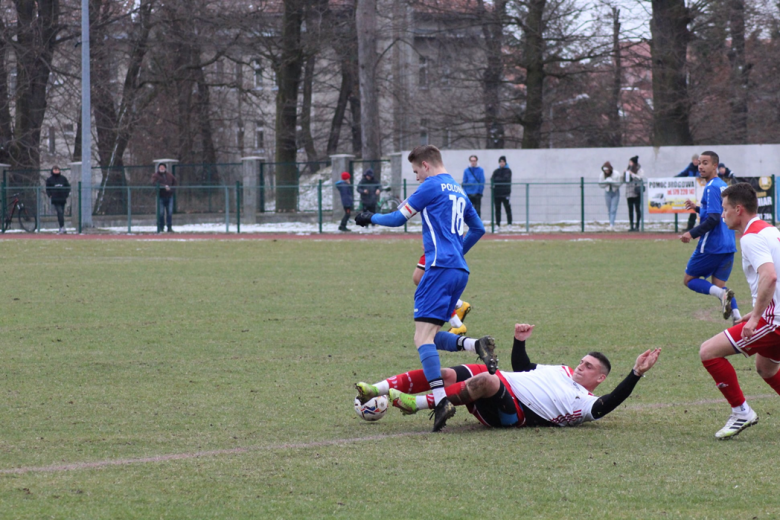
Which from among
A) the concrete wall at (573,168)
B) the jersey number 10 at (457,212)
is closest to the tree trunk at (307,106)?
the concrete wall at (573,168)

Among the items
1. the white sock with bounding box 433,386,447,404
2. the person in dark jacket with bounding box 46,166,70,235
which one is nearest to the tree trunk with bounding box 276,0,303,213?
the person in dark jacket with bounding box 46,166,70,235

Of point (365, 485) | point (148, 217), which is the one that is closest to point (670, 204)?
point (148, 217)

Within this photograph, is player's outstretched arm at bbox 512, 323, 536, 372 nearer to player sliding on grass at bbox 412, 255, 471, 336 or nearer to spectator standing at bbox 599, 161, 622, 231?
player sliding on grass at bbox 412, 255, 471, 336

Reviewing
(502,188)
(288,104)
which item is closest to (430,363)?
(502,188)

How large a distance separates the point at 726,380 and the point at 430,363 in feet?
6.10

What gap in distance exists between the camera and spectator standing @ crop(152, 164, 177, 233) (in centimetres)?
2809

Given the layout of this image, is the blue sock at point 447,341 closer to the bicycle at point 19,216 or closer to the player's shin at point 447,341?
the player's shin at point 447,341

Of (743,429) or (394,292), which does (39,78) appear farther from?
(743,429)

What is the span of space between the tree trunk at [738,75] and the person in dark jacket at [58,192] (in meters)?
23.2

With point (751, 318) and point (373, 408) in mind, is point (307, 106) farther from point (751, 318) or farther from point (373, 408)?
point (751, 318)

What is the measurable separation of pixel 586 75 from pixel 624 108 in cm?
492

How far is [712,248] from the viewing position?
1061 centimetres

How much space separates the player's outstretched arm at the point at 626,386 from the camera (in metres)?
5.59

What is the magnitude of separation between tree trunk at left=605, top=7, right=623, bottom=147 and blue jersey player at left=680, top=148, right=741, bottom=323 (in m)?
24.8
